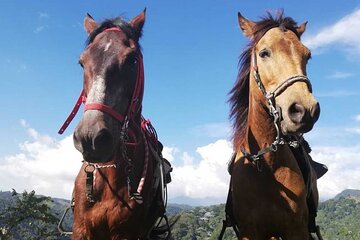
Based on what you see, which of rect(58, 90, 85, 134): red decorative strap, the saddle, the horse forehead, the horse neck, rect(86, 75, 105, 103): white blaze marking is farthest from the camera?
the saddle

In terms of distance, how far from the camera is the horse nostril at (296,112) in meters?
4.88

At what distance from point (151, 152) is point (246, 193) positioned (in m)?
1.70

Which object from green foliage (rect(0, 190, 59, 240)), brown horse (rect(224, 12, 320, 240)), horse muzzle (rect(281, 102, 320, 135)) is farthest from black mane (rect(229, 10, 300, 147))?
green foliage (rect(0, 190, 59, 240))

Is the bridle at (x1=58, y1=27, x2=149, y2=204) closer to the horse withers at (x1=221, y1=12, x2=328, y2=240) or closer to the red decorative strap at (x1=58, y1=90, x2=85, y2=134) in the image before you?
the red decorative strap at (x1=58, y1=90, x2=85, y2=134)

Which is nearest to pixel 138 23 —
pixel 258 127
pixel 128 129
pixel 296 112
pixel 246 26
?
pixel 128 129

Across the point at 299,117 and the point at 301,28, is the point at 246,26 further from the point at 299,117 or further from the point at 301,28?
the point at 299,117

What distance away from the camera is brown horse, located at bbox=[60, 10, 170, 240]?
14.6ft

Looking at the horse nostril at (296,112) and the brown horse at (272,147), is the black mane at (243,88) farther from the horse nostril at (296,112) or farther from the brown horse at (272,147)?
the horse nostril at (296,112)

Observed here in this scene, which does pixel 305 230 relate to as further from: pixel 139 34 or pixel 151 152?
pixel 139 34

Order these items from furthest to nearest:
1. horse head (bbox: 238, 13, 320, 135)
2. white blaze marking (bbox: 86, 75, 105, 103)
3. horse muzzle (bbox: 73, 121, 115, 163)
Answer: horse head (bbox: 238, 13, 320, 135), white blaze marking (bbox: 86, 75, 105, 103), horse muzzle (bbox: 73, 121, 115, 163)

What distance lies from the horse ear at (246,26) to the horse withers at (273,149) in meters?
0.03

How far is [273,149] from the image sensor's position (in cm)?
597

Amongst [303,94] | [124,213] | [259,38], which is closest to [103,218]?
[124,213]

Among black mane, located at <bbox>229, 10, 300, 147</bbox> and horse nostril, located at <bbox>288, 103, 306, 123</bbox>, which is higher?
black mane, located at <bbox>229, 10, 300, 147</bbox>
